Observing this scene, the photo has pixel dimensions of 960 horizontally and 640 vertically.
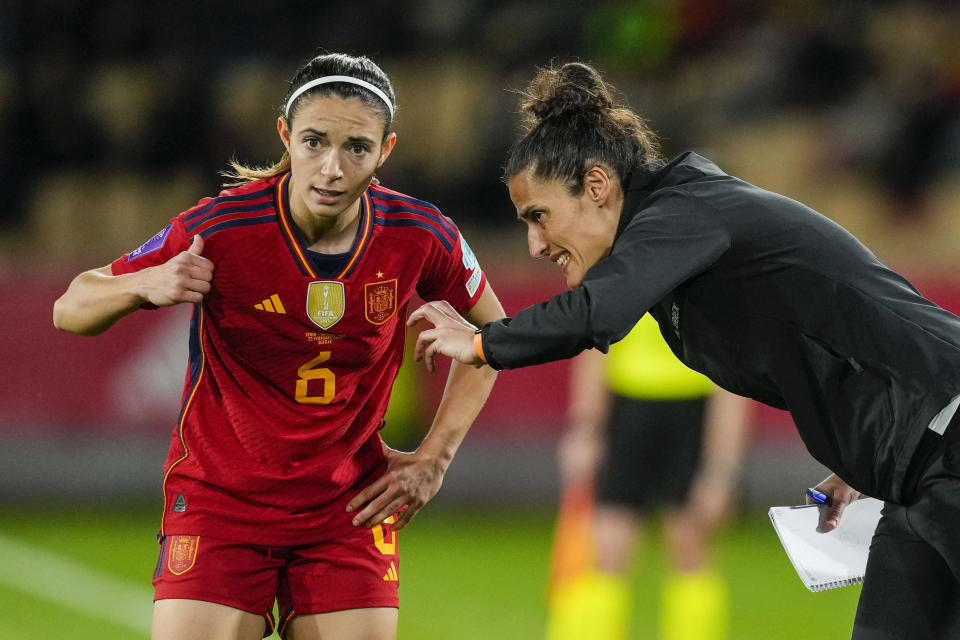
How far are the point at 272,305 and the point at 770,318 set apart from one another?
1444mm

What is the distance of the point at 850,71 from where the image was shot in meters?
13.0

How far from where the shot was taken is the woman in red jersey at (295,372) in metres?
3.93

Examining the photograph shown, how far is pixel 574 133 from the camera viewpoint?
3617 mm

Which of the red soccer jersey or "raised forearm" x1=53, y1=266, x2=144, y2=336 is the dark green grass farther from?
"raised forearm" x1=53, y1=266, x2=144, y2=336

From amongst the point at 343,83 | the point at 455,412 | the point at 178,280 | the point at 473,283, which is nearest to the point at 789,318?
the point at 473,283

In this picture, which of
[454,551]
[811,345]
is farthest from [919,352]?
[454,551]

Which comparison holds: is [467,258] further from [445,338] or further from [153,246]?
[153,246]

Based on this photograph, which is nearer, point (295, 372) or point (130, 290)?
point (130, 290)

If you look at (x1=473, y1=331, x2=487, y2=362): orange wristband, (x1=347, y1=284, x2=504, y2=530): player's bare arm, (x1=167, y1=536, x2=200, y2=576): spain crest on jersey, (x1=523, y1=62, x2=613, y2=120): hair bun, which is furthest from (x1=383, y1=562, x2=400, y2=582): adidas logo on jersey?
(x1=523, y1=62, x2=613, y2=120): hair bun

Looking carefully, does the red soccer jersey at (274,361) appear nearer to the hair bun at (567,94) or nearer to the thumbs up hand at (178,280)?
the thumbs up hand at (178,280)

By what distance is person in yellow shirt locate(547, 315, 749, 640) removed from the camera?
21.6 ft

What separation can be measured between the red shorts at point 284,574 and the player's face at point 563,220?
1.14 meters

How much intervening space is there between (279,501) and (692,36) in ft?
33.2

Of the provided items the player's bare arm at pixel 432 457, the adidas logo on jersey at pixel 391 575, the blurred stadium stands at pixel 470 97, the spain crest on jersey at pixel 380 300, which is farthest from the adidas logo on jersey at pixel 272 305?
the blurred stadium stands at pixel 470 97
